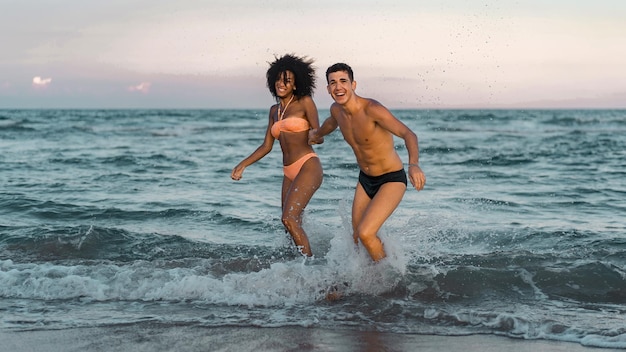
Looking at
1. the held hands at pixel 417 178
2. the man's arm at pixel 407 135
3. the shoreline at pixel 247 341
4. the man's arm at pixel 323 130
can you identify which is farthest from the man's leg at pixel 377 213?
the shoreline at pixel 247 341

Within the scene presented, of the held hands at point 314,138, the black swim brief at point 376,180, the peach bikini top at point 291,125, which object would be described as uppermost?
the peach bikini top at point 291,125

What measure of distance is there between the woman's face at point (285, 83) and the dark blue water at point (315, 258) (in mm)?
1331

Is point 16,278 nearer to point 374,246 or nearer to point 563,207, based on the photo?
point 374,246

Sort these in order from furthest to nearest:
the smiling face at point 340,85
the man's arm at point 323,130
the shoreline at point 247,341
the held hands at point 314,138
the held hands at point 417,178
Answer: the held hands at point 314,138, the man's arm at point 323,130, the smiling face at point 340,85, the held hands at point 417,178, the shoreline at point 247,341

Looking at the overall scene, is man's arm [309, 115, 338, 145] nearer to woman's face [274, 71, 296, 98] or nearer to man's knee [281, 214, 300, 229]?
woman's face [274, 71, 296, 98]

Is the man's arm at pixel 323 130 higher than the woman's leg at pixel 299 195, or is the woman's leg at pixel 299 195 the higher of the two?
the man's arm at pixel 323 130

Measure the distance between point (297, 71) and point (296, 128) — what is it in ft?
1.77

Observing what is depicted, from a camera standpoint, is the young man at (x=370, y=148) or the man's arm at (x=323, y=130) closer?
the young man at (x=370, y=148)

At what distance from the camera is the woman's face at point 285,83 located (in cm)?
741

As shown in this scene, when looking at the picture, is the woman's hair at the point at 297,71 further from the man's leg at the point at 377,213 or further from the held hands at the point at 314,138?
the man's leg at the point at 377,213

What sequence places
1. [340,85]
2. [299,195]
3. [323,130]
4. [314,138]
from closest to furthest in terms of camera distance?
[340,85] → [323,130] → [314,138] → [299,195]

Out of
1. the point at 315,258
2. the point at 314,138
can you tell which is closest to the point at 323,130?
the point at 314,138

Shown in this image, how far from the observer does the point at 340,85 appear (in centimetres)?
646

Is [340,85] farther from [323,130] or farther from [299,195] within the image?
[299,195]
